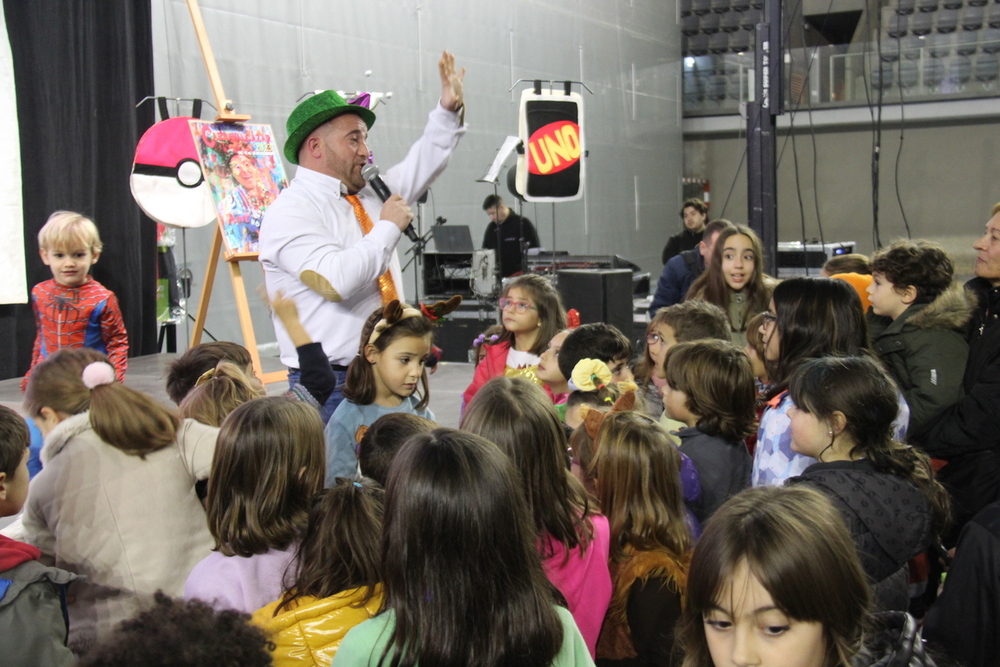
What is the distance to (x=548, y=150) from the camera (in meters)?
5.79

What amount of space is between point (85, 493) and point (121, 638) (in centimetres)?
91

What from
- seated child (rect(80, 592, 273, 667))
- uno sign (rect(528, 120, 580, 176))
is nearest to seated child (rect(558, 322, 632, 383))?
seated child (rect(80, 592, 273, 667))

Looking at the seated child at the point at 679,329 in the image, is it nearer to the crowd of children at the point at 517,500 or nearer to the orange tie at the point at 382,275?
the crowd of children at the point at 517,500

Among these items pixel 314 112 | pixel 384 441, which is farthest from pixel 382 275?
pixel 384 441

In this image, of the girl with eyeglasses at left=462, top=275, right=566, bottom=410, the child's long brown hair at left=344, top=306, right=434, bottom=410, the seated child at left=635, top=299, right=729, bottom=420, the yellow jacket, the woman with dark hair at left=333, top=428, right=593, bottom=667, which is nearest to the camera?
the woman with dark hair at left=333, top=428, right=593, bottom=667

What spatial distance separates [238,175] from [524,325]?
8.66 feet

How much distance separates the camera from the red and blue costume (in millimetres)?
3594

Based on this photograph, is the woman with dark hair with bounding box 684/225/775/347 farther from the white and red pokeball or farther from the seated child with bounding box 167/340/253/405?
the white and red pokeball

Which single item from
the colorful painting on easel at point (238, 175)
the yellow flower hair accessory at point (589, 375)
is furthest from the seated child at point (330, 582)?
the colorful painting on easel at point (238, 175)

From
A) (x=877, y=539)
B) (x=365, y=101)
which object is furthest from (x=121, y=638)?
(x=365, y=101)

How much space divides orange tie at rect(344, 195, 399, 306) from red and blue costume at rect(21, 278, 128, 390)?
5.54ft

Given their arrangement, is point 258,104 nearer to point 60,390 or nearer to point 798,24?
point 60,390

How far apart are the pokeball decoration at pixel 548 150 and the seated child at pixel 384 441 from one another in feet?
13.2

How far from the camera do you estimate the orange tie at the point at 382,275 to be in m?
2.42
